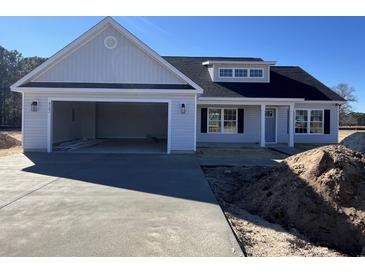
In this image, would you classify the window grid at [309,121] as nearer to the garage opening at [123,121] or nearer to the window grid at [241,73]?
the window grid at [241,73]

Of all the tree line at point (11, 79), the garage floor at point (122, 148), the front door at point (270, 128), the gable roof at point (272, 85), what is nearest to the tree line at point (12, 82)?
the tree line at point (11, 79)

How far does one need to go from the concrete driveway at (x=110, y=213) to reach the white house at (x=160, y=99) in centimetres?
491

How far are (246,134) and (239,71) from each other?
4188 mm

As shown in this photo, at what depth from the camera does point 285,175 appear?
7.77 metres

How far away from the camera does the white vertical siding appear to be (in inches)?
612

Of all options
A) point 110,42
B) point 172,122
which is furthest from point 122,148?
point 110,42

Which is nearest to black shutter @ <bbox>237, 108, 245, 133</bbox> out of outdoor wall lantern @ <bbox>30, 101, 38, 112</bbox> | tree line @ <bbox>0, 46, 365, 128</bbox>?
outdoor wall lantern @ <bbox>30, 101, 38, 112</bbox>

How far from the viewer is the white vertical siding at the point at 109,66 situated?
15.5 m

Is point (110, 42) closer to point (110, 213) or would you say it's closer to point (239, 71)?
point (239, 71)

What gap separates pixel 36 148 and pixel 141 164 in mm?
6227

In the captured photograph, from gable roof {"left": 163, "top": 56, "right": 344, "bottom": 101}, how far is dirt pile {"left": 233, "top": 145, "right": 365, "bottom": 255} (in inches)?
485

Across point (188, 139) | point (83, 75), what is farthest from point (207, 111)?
point (83, 75)

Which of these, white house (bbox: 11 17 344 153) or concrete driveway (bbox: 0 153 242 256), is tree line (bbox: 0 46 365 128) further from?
concrete driveway (bbox: 0 153 242 256)
